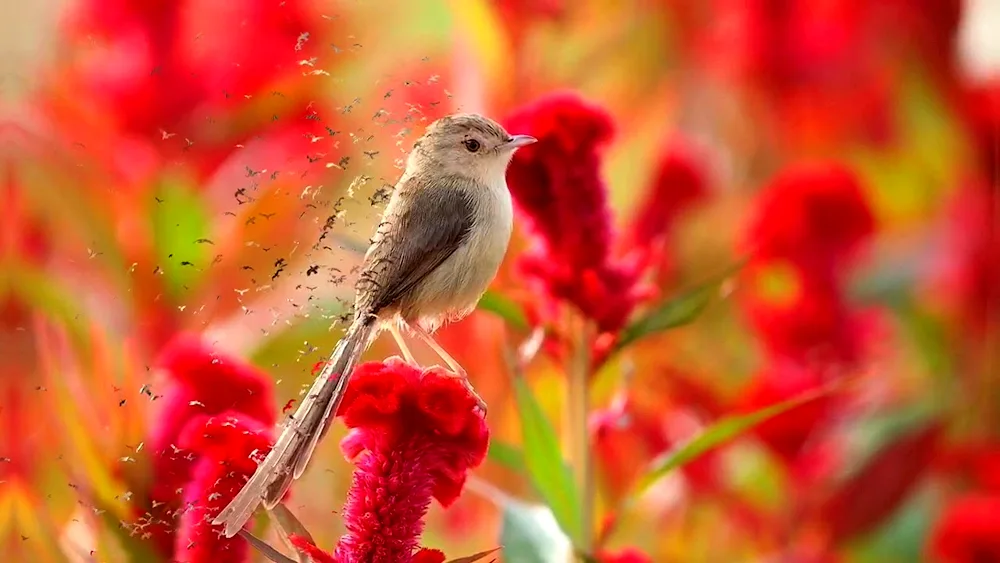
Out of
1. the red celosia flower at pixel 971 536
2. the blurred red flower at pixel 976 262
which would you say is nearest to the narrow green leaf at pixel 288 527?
the red celosia flower at pixel 971 536

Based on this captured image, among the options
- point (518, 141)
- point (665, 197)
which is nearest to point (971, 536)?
point (665, 197)

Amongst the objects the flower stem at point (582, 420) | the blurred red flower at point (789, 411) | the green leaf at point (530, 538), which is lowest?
the green leaf at point (530, 538)

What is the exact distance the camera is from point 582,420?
1.58 ft

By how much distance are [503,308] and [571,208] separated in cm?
5

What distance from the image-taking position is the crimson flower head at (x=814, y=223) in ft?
2.52

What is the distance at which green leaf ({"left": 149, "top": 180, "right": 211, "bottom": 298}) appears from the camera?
0.49 meters

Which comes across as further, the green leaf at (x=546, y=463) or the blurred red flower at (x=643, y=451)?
the blurred red flower at (x=643, y=451)

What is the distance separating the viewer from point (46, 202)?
2.03 feet

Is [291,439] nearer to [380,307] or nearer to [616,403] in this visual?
[380,307]

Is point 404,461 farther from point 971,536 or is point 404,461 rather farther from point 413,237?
point 971,536

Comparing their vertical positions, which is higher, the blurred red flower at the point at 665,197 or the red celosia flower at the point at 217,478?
the blurred red flower at the point at 665,197

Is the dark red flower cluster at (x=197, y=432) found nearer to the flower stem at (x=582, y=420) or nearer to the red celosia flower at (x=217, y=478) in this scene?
the red celosia flower at (x=217, y=478)

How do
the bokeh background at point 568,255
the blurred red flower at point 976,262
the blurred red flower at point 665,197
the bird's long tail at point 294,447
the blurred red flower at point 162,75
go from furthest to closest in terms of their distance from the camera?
1. the blurred red flower at point 976,262
2. the blurred red flower at point 665,197
3. the blurred red flower at point 162,75
4. the bokeh background at point 568,255
5. the bird's long tail at point 294,447

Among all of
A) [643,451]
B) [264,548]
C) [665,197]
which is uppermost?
[665,197]
